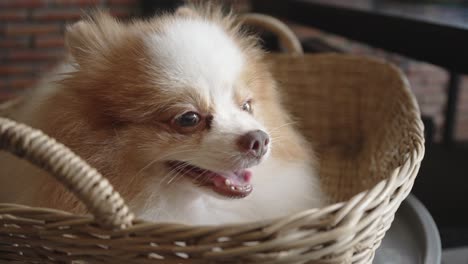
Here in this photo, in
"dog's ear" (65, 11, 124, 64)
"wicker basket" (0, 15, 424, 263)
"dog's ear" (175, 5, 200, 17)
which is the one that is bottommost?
"wicker basket" (0, 15, 424, 263)

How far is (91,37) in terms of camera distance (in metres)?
0.98

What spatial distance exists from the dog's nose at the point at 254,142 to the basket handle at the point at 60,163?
27 centimetres

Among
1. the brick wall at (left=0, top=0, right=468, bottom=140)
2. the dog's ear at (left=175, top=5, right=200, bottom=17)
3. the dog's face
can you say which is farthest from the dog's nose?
the brick wall at (left=0, top=0, right=468, bottom=140)

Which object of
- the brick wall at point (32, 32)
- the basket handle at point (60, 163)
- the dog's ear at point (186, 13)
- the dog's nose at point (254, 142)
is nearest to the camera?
the basket handle at point (60, 163)

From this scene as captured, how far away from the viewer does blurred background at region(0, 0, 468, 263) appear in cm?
119

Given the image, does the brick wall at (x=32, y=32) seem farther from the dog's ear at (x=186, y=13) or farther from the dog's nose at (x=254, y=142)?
the dog's nose at (x=254, y=142)

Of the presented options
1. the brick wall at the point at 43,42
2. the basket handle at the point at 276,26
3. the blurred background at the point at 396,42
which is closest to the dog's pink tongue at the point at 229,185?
the blurred background at the point at 396,42

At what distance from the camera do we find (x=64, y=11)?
264cm

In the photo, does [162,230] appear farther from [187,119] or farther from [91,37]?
[91,37]

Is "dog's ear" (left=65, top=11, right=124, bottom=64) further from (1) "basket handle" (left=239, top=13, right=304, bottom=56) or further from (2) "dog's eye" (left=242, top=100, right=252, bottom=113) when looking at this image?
(1) "basket handle" (left=239, top=13, right=304, bottom=56)

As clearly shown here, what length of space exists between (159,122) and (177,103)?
0.15 ft

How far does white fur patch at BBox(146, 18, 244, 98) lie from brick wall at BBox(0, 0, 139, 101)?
1.76 metres

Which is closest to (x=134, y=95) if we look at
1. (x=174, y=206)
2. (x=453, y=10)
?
(x=174, y=206)

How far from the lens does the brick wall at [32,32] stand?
8.56 feet
